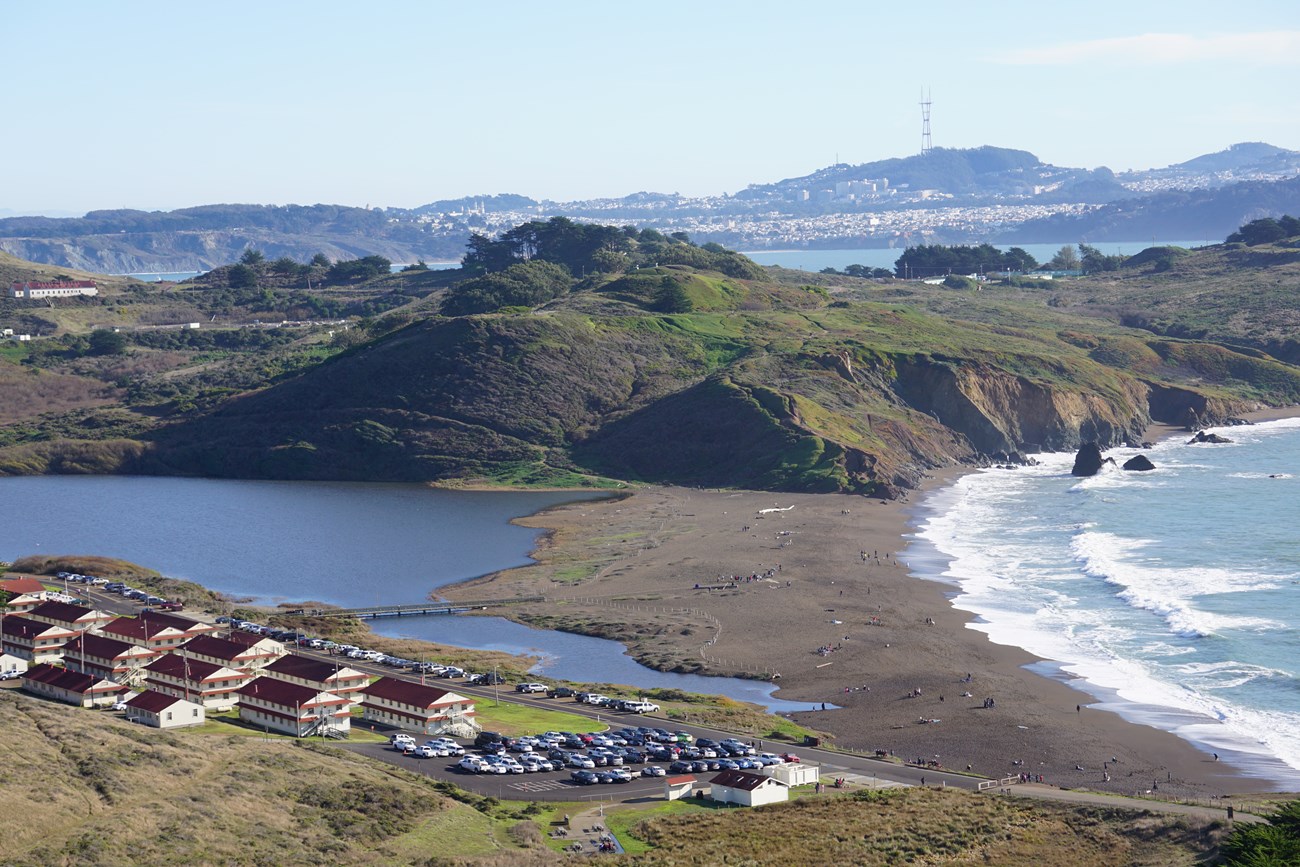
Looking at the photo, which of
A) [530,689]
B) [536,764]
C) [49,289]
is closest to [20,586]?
[530,689]

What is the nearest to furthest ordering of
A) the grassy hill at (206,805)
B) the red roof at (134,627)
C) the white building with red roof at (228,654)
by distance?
the grassy hill at (206,805)
the white building with red roof at (228,654)
the red roof at (134,627)

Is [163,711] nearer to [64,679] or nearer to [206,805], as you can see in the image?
[64,679]

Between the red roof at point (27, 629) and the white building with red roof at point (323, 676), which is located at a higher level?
the red roof at point (27, 629)

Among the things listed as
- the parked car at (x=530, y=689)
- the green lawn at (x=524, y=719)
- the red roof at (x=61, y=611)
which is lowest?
the parked car at (x=530, y=689)

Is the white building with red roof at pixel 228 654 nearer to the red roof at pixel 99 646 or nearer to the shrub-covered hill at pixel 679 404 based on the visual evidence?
the red roof at pixel 99 646

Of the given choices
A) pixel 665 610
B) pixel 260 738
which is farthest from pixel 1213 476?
pixel 260 738

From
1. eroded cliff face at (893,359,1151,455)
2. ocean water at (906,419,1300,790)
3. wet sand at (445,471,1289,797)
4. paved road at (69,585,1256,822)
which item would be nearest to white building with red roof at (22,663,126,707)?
paved road at (69,585,1256,822)

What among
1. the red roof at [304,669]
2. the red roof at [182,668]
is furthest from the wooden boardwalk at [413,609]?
the red roof at [304,669]
